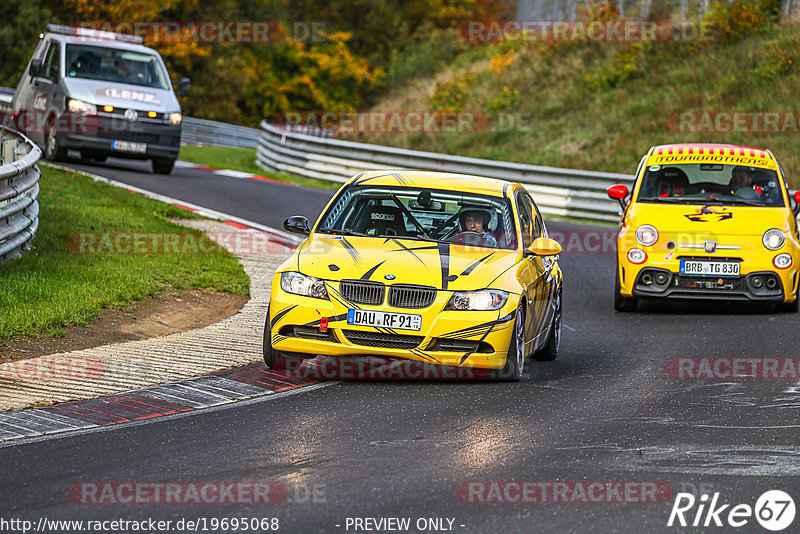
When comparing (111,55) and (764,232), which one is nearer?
(764,232)

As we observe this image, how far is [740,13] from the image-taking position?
3366 centimetres

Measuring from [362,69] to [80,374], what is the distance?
5442 centimetres

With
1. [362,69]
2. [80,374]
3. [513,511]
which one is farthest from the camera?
[362,69]

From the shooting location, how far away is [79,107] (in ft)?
72.1

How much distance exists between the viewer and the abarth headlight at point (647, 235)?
13.2 meters

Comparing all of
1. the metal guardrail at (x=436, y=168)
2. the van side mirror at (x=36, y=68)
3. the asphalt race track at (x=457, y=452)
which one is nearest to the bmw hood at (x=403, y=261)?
the asphalt race track at (x=457, y=452)

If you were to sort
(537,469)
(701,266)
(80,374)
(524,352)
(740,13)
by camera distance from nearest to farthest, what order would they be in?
(537,469), (80,374), (524,352), (701,266), (740,13)

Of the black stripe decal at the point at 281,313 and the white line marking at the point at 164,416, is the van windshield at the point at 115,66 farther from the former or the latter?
the white line marking at the point at 164,416

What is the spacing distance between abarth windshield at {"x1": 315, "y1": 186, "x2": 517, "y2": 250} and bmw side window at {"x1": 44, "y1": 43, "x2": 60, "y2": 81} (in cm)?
1405

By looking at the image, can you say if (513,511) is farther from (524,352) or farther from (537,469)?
(524,352)

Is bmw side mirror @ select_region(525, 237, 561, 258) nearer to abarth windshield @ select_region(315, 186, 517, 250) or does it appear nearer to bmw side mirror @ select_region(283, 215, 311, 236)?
abarth windshield @ select_region(315, 186, 517, 250)

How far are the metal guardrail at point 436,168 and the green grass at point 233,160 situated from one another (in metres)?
0.25

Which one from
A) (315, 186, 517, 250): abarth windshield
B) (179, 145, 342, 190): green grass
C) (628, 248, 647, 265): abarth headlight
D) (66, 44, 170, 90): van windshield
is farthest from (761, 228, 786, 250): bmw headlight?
(179, 145, 342, 190): green grass

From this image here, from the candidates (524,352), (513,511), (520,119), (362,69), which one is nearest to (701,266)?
(524,352)
